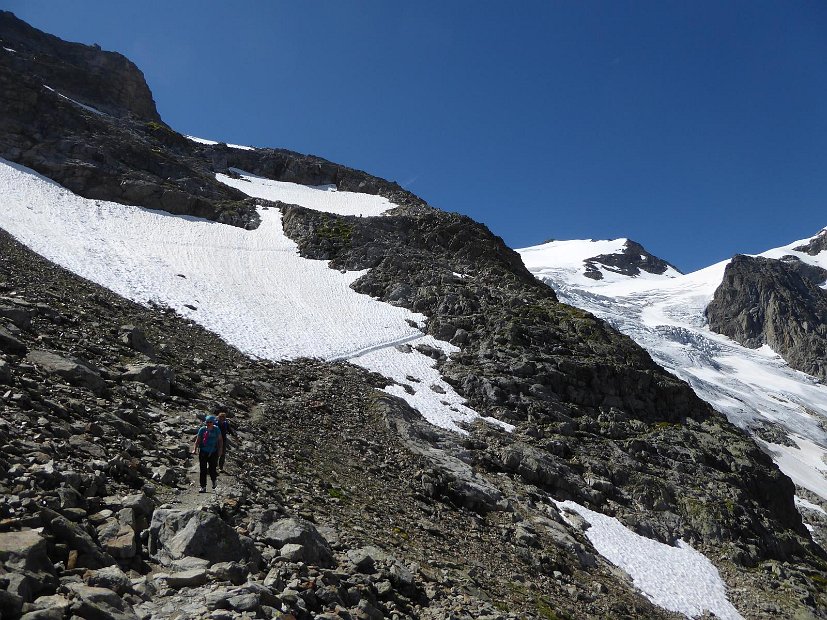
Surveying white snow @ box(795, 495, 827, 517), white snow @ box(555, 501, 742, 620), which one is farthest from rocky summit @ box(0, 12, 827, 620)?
white snow @ box(795, 495, 827, 517)

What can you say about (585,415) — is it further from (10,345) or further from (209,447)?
(10,345)

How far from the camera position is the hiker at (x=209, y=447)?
10.2 meters

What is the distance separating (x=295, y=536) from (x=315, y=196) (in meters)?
76.8

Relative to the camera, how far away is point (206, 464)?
10578mm

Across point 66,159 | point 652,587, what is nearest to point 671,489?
point 652,587

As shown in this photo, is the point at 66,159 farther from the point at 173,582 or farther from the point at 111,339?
the point at 173,582

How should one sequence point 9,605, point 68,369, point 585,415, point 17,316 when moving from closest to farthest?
point 9,605 < point 68,369 < point 17,316 < point 585,415

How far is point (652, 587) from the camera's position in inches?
757

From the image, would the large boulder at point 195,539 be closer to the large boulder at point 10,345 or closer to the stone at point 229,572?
the stone at point 229,572

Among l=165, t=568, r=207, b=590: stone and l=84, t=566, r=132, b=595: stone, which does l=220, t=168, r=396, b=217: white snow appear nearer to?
l=165, t=568, r=207, b=590: stone

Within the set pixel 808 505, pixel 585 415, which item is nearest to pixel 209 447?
pixel 585 415

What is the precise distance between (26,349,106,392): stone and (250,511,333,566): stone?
6.34m

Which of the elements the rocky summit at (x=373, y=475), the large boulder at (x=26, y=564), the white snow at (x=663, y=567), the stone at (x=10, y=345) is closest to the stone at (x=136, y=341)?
the rocky summit at (x=373, y=475)

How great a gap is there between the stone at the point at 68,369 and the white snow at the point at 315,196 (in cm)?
5919
